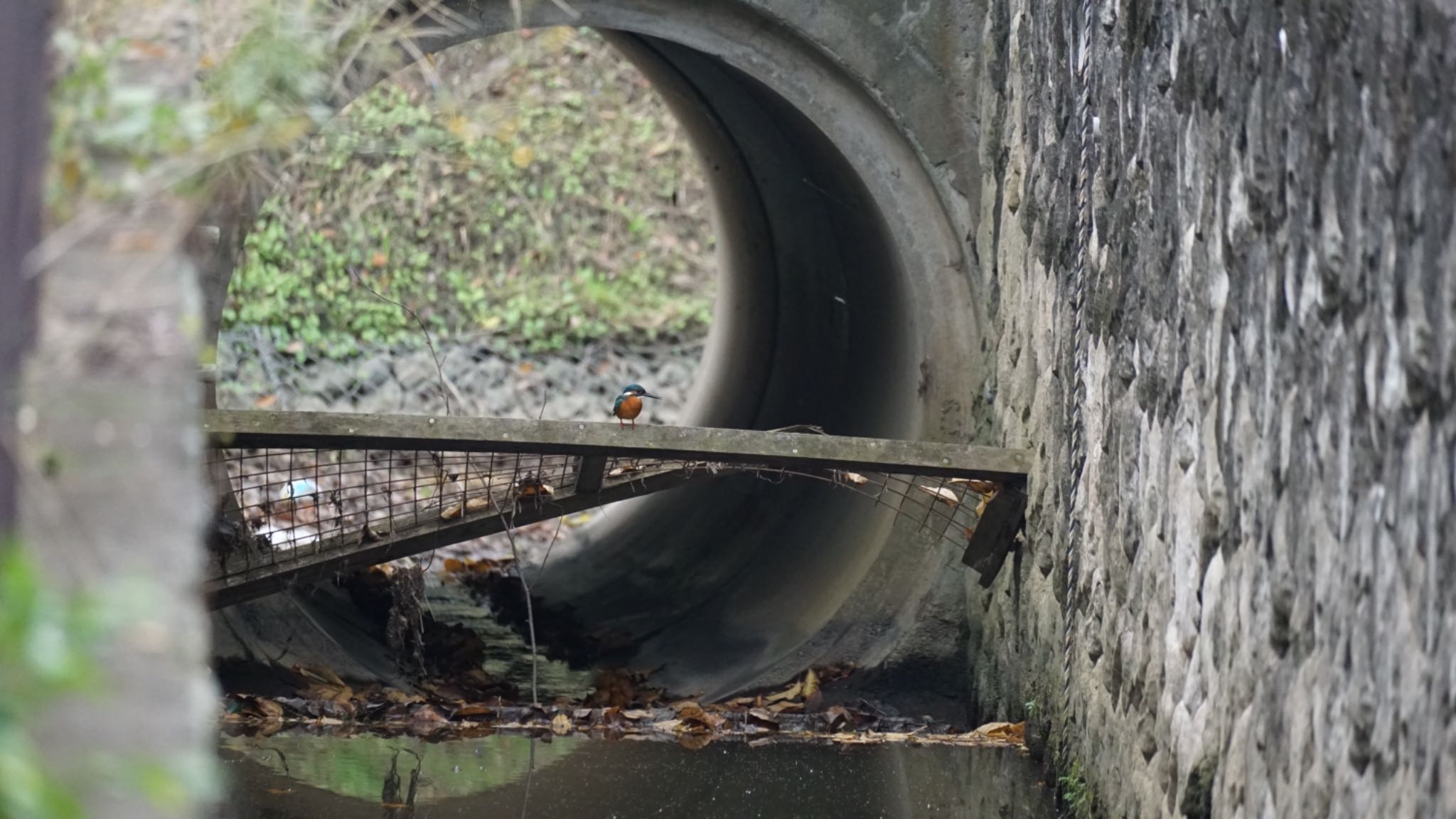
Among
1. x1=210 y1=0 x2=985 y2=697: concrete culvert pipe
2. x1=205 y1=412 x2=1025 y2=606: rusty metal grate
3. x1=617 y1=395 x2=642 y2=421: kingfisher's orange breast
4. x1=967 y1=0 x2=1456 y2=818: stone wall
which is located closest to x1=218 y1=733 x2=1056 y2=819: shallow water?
x1=967 y1=0 x2=1456 y2=818: stone wall

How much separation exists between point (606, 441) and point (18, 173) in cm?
350

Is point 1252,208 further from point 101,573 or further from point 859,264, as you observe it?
point 859,264

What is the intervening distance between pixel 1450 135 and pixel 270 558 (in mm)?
4434

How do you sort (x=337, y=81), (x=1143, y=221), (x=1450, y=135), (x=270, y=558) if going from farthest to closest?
(x=270, y=558) < (x=1143, y=221) < (x=337, y=81) < (x=1450, y=135)

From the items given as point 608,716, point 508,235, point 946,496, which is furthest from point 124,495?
point 508,235

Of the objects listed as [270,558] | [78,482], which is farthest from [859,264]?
[78,482]

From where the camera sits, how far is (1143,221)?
12.9 feet

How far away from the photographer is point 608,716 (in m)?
5.80

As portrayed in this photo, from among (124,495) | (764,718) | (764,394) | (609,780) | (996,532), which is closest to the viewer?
(124,495)

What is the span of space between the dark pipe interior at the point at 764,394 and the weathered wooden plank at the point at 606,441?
970mm

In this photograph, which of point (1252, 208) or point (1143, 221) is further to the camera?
point (1143, 221)

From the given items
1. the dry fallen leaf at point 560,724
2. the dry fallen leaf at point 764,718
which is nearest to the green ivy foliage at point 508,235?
the dry fallen leaf at point 560,724

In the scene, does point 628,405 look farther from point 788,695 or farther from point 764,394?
point 764,394

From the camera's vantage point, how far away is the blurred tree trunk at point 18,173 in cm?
160
